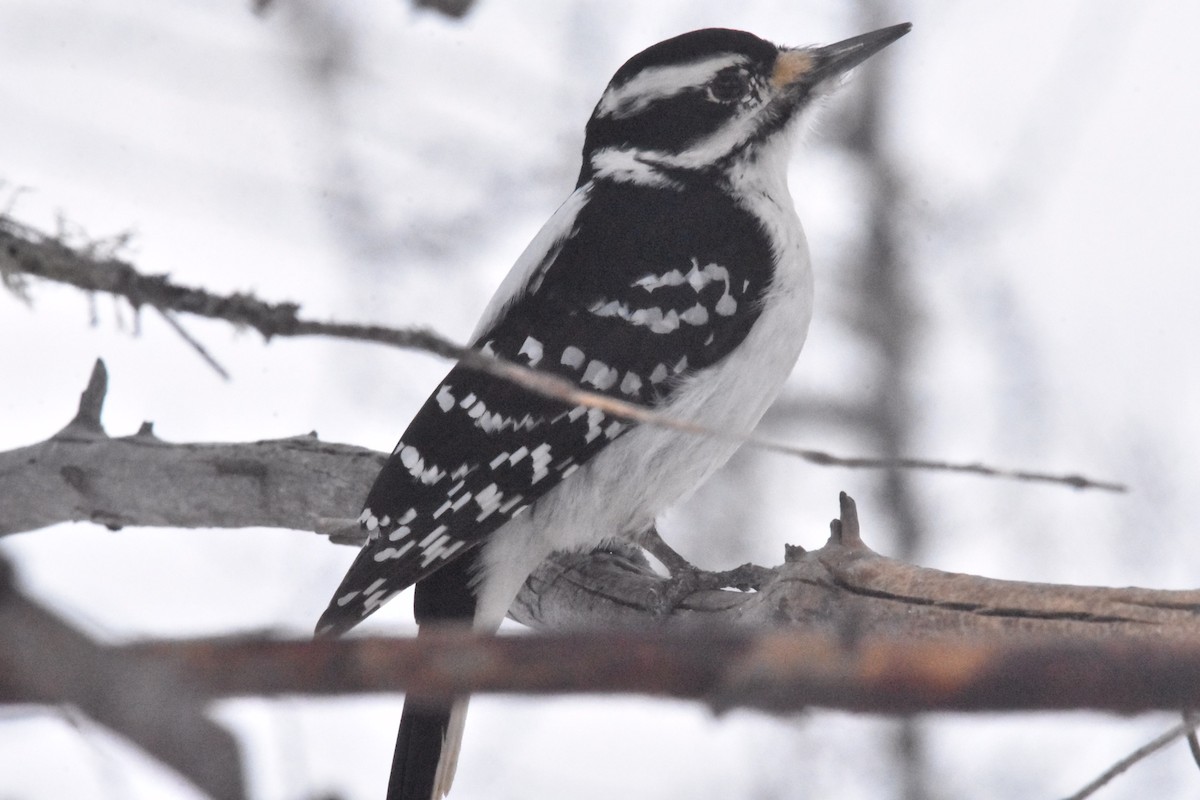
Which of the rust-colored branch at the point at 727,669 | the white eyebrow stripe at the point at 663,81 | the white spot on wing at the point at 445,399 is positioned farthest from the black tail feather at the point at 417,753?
the rust-colored branch at the point at 727,669

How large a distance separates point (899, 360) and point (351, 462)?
16.0 feet

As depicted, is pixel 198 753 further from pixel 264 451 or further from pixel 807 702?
pixel 264 451

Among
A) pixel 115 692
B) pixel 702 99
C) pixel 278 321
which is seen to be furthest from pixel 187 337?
pixel 702 99

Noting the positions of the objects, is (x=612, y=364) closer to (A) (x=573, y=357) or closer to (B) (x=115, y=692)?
(A) (x=573, y=357)

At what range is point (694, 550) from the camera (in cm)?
775

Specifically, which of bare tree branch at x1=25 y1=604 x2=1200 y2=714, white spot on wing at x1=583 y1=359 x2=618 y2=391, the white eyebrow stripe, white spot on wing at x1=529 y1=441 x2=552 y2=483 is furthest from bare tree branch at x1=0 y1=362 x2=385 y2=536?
bare tree branch at x1=25 y1=604 x2=1200 y2=714

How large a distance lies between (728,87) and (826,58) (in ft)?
1.27

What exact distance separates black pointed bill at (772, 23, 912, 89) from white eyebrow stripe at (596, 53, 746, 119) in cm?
16

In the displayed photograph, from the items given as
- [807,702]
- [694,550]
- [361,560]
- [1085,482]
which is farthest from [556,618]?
[694,550]

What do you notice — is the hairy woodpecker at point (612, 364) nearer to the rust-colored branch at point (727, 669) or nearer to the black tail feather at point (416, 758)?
the black tail feather at point (416, 758)

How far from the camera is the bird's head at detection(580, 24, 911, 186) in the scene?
13.3 ft

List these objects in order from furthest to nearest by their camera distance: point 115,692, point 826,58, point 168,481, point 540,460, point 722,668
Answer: point 826,58, point 168,481, point 540,460, point 722,668, point 115,692

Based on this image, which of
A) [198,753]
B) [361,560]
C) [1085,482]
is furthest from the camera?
[361,560]

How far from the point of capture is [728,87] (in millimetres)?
4098
